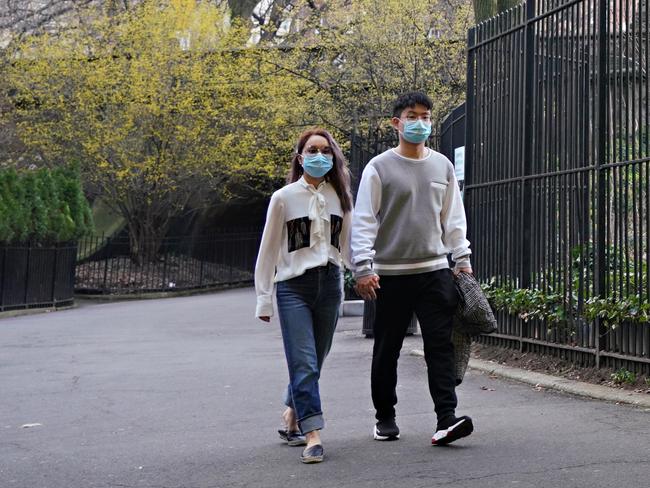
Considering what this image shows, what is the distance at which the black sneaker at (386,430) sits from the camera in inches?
263

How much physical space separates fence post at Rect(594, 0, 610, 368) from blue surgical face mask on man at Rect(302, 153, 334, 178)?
308 cm

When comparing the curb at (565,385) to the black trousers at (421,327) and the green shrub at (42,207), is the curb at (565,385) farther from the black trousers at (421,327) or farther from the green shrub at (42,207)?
the green shrub at (42,207)

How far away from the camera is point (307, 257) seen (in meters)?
6.48

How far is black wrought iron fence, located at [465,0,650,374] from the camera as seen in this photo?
8.59m

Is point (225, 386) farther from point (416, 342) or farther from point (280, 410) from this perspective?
point (416, 342)

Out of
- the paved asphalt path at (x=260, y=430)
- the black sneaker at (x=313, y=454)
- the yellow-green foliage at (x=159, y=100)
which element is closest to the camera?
the paved asphalt path at (x=260, y=430)

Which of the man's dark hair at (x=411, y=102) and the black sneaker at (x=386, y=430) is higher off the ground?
the man's dark hair at (x=411, y=102)

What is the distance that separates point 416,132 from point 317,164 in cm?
58

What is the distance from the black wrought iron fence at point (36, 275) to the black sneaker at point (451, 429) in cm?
1802

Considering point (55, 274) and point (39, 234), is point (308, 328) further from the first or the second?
point (55, 274)

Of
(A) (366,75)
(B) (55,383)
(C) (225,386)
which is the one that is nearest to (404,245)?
(C) (225,386)

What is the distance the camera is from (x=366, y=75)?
915 inches

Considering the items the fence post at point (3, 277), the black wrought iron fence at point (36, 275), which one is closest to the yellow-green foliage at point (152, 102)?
the black wrought iron fence at point (36, 275)

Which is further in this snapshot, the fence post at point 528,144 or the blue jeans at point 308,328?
the fence post at point 528,144
